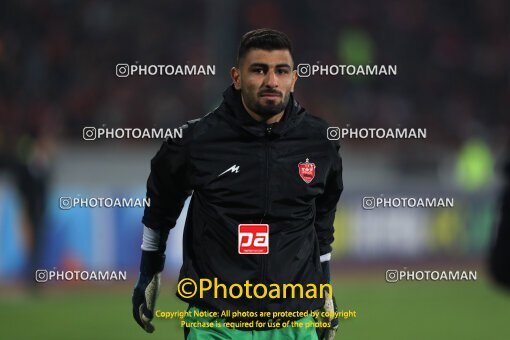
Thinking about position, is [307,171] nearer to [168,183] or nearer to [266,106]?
[266,106]

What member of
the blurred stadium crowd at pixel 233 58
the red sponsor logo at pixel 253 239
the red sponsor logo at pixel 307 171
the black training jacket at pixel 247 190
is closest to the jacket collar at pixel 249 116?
the black training jacket at pixel 247 190

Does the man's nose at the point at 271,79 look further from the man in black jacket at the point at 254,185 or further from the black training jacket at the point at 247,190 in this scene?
the black training jacket at the point at 247,190

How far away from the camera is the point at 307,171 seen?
4.09 metres

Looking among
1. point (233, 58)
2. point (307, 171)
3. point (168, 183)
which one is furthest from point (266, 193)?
point (233, 58)

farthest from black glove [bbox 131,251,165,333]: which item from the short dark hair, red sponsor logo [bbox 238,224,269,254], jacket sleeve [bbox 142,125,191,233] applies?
the short dark hair

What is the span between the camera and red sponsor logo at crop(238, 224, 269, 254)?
3.91 meters

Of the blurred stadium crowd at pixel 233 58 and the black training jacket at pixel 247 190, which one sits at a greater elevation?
the blurred stadium crowd at pixel 233 58

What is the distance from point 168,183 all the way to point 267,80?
575 millimetres

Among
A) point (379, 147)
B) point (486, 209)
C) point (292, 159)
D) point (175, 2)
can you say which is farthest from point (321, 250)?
point (175, 2)

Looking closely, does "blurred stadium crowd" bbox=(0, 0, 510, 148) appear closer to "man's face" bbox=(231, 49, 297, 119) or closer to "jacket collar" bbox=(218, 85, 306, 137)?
"jacket collar" bbox=(218, 85, 306, 137)

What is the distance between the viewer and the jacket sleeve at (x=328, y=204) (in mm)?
4234

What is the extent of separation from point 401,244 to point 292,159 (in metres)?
8.60

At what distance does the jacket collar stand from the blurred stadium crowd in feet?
25.5

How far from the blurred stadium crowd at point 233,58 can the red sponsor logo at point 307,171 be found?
785 cm
